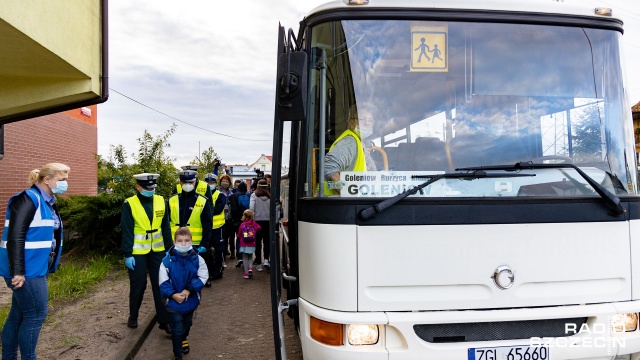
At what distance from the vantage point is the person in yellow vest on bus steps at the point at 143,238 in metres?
5.21

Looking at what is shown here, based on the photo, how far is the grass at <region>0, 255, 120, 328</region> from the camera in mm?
6560

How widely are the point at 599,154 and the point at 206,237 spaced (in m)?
5.13

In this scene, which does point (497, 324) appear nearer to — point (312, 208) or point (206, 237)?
point (312, 208)

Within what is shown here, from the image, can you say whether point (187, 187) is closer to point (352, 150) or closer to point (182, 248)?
point (182, 248)

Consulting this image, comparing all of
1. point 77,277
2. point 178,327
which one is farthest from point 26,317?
point 77,277

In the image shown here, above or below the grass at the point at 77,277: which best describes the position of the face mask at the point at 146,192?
above

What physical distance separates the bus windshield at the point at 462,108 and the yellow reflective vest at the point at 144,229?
290 centimetres

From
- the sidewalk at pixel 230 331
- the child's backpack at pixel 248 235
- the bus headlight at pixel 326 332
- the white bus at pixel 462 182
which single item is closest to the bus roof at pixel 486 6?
the white bus at pixel 462 182

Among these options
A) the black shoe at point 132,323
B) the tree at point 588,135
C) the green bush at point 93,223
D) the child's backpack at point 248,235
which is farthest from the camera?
the green bush at point 93,223

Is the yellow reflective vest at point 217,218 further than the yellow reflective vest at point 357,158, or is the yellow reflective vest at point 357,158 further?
the yellow reflective vest at point 217,218

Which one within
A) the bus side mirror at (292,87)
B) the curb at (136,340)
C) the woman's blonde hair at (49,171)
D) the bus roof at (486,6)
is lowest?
the curb at (136,340)

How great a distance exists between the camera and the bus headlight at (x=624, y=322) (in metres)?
2.90

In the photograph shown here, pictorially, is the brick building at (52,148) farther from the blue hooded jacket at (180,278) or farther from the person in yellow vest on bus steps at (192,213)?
the blue hooded jacket at (180,278)

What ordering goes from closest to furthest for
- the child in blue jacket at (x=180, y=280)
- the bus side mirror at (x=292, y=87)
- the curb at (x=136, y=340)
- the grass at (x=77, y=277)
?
the bus side mirror at (x=292, y=87) < the child in blue jacket at (x=180, y=280) < the curb at (x=136, y=340) < the grass at (x=77, y=277)
